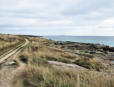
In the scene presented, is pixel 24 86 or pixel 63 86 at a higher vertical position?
pixel 63 86

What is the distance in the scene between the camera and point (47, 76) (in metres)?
5.42

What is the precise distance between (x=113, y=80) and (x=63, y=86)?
69.9 inches

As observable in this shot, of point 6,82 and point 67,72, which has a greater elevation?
point 67,72

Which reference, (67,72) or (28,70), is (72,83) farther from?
(28,70)

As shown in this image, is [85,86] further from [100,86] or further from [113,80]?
[113,80]

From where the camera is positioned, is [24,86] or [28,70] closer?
[24,86]

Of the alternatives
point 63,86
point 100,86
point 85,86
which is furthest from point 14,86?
point 100,86

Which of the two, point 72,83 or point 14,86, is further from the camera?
point 14,86

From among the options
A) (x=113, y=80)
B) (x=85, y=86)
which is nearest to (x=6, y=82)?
(x=85, y=86)

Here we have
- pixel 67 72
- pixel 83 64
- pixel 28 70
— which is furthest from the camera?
pixel 83 64

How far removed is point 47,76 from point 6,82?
6.46 ft

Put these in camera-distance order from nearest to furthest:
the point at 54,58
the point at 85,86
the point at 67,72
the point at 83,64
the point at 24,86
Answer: the point at 85,86, the point at 24,86, the point at 67,72, the point at 83,64, the point at 54,58

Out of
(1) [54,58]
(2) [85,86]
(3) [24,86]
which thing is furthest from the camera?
(1) [54,58]

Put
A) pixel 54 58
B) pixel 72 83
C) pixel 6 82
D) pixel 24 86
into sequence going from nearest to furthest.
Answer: pixel 72 83 < pixel 24 86 < pixel 6 82 < pixel 54 58
